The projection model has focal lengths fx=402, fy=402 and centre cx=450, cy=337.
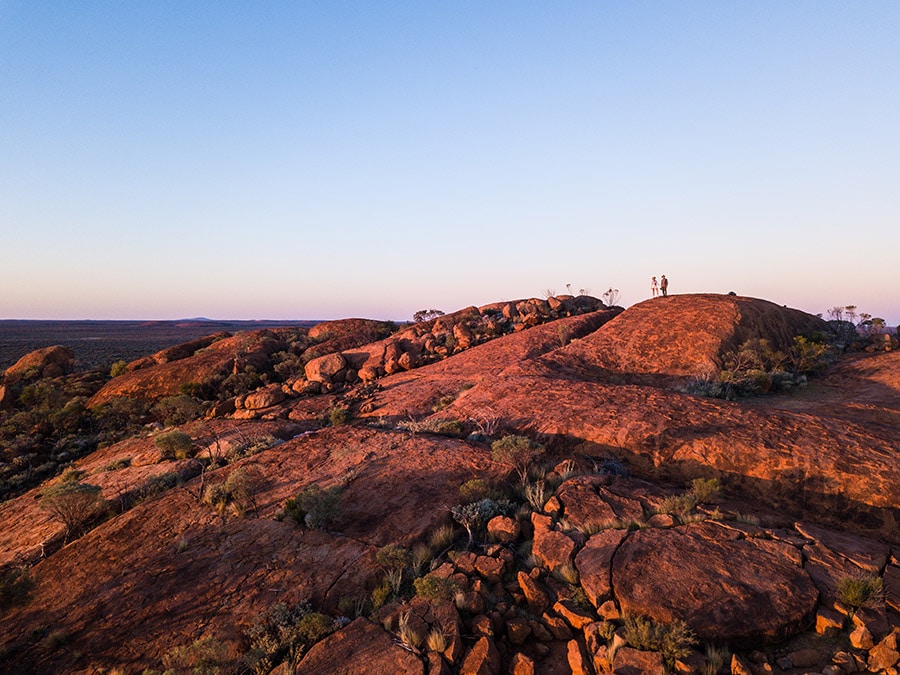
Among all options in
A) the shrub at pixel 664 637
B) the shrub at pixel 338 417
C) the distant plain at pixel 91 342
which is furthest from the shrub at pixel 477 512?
the distant plain at pixel 91 342

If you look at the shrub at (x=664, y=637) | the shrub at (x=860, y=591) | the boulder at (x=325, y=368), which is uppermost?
the boulder at (x=325, y=368)

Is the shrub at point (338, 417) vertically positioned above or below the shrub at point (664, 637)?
below

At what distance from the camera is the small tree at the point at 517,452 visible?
384 inches

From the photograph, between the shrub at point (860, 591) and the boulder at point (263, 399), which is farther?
the boulder at point (263, 399)

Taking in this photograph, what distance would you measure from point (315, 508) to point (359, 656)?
11.3 feet

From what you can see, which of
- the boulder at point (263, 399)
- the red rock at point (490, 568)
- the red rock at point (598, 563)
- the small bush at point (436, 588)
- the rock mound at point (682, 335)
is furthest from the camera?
the boulder at point (263, 399)

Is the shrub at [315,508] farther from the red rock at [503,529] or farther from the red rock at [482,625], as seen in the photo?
the red rock at [482,625]

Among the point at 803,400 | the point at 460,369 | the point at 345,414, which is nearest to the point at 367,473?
the point at 345,414

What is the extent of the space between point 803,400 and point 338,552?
57.3 ft

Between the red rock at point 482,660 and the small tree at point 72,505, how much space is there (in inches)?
399

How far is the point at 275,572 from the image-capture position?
7148mm

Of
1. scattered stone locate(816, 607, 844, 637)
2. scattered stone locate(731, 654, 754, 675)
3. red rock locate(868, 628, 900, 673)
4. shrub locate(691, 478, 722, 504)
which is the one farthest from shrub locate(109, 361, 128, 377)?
red rock locate(868, 628, 900, 673)

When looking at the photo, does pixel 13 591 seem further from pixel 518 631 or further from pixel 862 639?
pixel 862 639

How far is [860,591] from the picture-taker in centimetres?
506
